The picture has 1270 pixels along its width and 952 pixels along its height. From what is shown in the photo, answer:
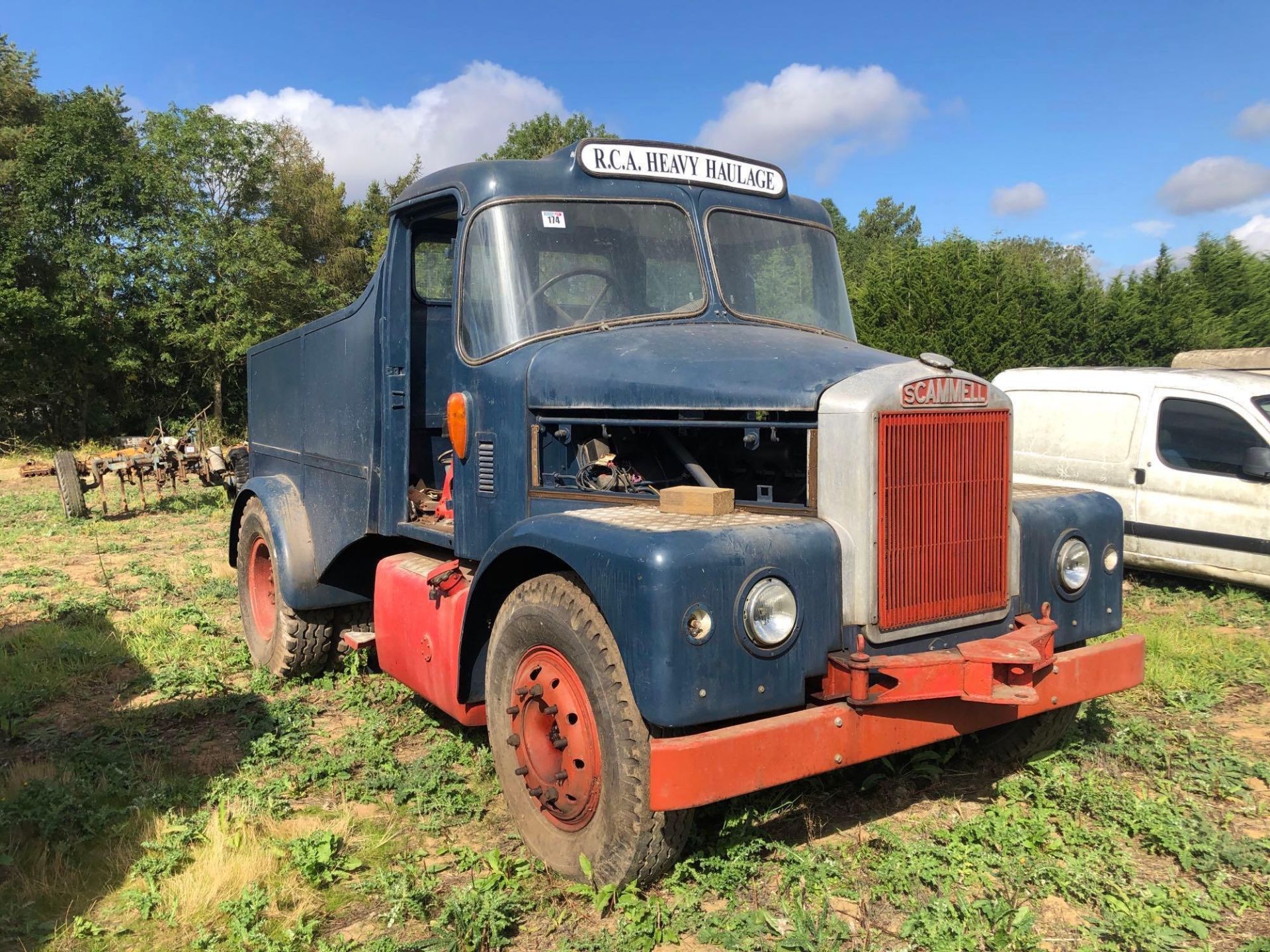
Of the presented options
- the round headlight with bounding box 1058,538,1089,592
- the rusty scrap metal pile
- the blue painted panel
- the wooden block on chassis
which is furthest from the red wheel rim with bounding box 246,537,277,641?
the rusty scrap metal pile

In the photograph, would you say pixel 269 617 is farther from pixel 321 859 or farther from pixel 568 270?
pixel 568 270

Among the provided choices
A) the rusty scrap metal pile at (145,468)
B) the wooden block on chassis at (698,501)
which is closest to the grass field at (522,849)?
the wooden block on chassis at (698,501)

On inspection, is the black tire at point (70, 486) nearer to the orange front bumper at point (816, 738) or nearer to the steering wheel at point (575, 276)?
the steering wheel at point (575, 276)

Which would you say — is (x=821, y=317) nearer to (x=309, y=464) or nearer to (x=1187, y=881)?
(x=1187, y=881)

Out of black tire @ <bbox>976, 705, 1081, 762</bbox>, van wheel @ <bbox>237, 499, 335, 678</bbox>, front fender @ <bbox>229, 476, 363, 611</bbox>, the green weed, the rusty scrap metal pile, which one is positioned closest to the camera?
the green weed

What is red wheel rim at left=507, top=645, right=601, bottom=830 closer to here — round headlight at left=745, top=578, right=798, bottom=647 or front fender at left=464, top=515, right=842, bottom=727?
front fender at left=464, top=515, right=842, bottom=727

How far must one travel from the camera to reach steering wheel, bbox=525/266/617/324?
4.17 metres

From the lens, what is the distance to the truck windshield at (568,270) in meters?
A: 4.16

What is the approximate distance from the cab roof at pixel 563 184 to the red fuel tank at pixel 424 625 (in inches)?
68.0

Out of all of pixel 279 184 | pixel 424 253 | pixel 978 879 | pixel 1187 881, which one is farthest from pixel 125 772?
pixel 279 184

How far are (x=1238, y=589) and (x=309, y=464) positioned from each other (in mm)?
7411

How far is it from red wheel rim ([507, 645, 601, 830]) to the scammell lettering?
1.49m

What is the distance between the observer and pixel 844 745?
3.03 meters

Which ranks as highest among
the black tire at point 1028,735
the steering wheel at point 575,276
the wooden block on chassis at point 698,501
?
the steering wheel at point 575,276
